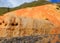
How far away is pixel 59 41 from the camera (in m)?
11.3

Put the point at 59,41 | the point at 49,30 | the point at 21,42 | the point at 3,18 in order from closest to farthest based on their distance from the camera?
the point at 59,41 < the point at 21,42 < the point at 49,30 < the point at 3,18

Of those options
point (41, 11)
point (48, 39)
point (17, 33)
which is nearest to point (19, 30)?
point (17, 33)

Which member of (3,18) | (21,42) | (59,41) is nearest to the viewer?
(59,41)

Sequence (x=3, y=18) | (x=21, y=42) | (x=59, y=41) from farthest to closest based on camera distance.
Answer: (x=3, y=18) → (x=21, y=42) → (x=59, y=41)

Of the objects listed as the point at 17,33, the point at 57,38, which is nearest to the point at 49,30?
the point at 17,33

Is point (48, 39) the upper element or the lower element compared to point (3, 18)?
lower

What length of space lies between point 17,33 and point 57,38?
669cm

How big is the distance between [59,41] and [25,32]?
22.6ft

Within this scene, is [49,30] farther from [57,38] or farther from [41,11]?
[57,38]

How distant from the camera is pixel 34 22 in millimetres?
18422

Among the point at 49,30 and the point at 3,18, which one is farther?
the point at 3,18

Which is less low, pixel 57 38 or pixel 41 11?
pixel 41 11

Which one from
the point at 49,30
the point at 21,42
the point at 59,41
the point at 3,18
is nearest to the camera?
the point at 59,41

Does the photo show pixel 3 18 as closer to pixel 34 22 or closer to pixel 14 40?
pixel 34 22
